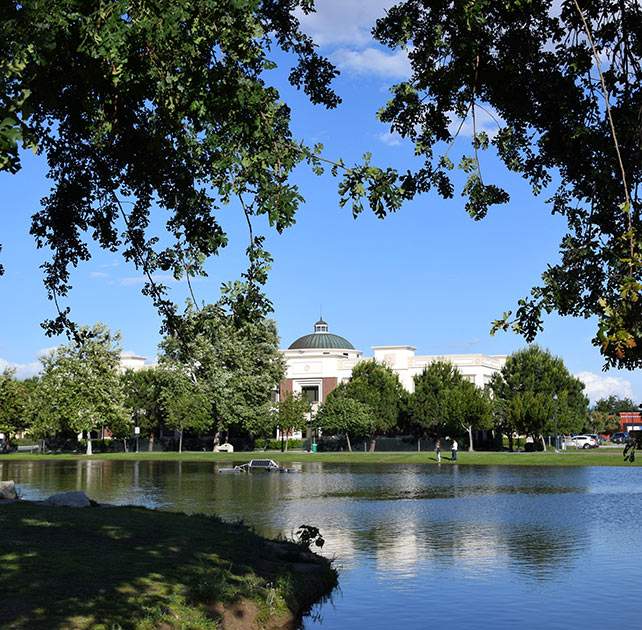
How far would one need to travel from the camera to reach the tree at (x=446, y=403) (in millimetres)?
81625

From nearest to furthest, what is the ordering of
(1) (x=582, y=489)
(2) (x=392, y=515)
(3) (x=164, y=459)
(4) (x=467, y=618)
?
1. (4) (x=467, y=618)
2. (2) (x=392, y=515)
3. (1) (x=582, y=489)
4. (3) (x=164, y=459)

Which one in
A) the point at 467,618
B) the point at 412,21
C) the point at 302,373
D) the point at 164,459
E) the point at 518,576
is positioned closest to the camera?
the point at 412,21

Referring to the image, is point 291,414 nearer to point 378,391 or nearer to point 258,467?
point 378,391

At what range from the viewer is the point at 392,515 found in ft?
96.9

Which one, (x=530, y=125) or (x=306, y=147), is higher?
(x=530, y=125)

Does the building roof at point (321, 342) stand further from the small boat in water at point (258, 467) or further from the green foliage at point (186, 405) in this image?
the small boat in water at point (258, 467)

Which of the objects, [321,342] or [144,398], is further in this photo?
[321,342]

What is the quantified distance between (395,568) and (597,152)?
11.4m

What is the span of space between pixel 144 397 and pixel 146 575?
83.7 m

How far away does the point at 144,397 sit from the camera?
95750mm

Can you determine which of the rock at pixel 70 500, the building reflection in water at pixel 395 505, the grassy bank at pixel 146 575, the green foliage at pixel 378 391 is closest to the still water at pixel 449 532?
the building reflection in water at pixel 395 505

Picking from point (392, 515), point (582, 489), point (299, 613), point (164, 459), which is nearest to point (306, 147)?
point (299, 613)

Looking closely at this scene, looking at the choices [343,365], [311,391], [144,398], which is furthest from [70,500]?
[311,391]

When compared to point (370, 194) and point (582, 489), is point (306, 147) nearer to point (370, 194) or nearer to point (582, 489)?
point (370, 194)
